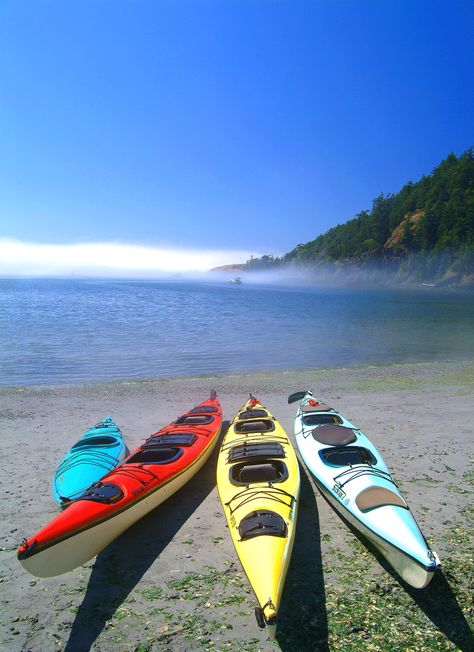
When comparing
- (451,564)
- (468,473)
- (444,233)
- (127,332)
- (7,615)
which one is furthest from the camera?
(444,233)

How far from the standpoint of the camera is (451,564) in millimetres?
4016

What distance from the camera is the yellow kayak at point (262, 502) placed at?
3.29 m

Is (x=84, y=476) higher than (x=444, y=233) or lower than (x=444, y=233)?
lower

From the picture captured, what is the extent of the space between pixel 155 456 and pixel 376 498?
122 inches

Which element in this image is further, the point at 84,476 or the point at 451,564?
the point at 84,476

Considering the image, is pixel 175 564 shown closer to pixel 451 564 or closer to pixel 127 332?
pixel 451 564

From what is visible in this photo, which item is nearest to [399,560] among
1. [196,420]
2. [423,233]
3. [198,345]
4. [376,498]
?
[376,498]

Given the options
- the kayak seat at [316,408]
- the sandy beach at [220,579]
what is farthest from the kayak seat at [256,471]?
the kayak seat at [316,408]

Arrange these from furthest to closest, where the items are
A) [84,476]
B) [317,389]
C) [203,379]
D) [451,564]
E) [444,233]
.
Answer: [444,233], [203,379], [317,389], [84,476], [451,564]

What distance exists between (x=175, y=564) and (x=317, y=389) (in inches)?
310

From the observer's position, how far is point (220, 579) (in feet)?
12.9

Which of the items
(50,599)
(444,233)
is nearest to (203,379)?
(50,599)

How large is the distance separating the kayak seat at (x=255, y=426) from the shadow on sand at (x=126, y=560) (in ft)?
3.66

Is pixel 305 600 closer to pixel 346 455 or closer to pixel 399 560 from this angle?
pixel 399 560
